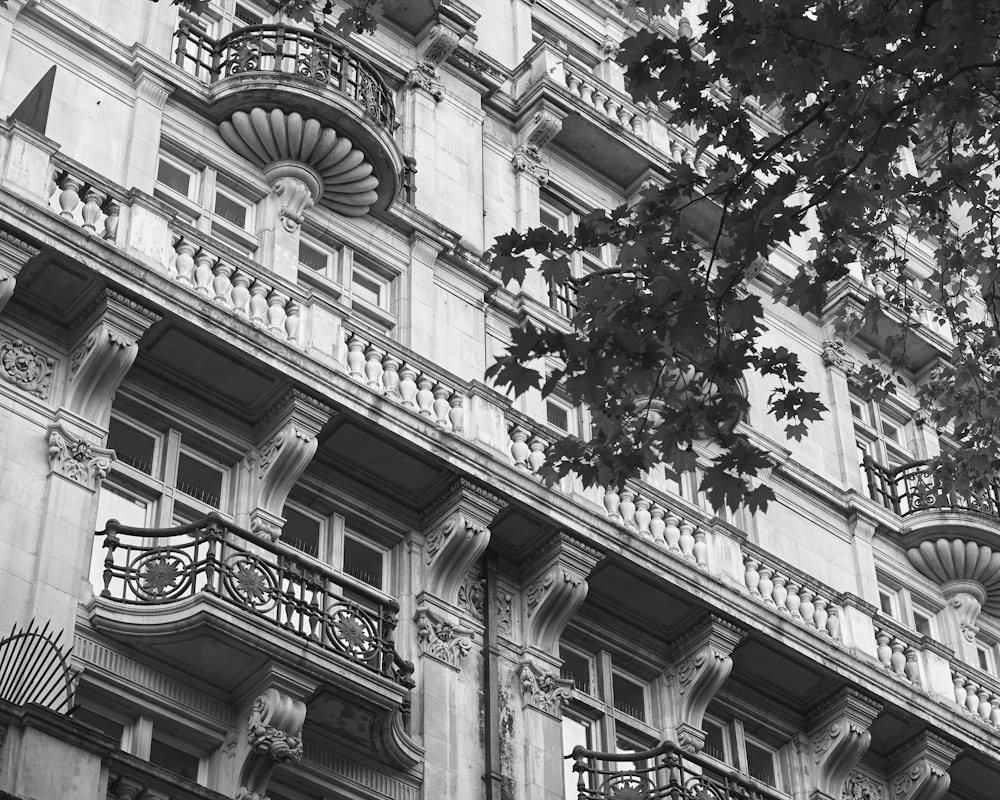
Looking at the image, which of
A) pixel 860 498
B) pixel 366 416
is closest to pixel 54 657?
pixel 366 416

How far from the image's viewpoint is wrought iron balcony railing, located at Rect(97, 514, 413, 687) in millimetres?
24047

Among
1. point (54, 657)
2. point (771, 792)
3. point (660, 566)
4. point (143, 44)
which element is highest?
point (143, 44)

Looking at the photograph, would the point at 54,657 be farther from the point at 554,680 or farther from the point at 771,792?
the point at 771,792

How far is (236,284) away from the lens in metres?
27.7

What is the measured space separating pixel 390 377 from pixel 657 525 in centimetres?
479

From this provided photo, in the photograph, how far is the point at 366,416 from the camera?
27.3 meters

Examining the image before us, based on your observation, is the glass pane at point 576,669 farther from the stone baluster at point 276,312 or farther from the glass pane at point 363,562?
the stone baluster at point 276,312

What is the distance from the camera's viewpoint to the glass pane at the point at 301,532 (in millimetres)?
27188

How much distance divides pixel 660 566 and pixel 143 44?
11.0 metres

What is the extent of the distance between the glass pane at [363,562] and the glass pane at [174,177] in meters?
6.16

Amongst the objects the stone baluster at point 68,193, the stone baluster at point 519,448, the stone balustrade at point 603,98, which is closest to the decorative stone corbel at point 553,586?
the stone baluster at point 519,448

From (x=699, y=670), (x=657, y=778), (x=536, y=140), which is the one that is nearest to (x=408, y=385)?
(x=699, y=670)

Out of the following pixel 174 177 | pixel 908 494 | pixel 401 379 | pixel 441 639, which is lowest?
pixel 441 639

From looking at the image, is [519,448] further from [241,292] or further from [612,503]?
[241,292]
